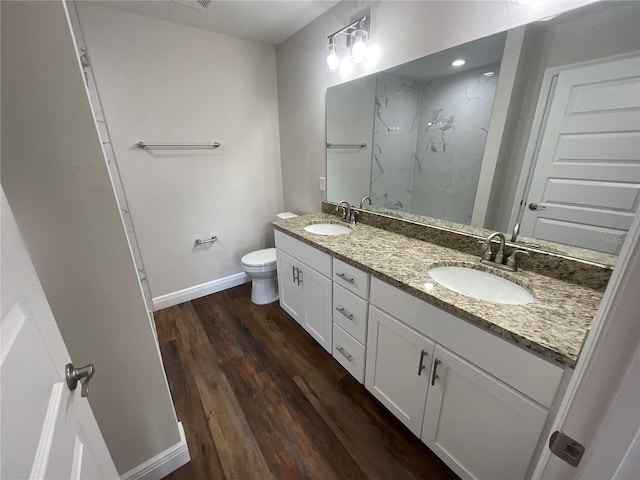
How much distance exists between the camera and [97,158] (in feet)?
2.47

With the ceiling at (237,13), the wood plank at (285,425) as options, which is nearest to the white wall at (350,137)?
the ceiling at (237,13)

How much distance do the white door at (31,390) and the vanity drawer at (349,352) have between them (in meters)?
1.15

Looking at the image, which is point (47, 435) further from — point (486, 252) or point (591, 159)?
point (591, 159)

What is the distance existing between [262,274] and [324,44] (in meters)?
1.90

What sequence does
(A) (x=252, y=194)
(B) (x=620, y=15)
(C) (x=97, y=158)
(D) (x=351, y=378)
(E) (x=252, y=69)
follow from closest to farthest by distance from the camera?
(C) (x=97, y=158)
(B) (x=620, y=15)
(D) (x=351, y=378)
(E) (x=252, y=69)
(A) (x=252, y=194)

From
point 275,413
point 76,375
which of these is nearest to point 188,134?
point 76,375

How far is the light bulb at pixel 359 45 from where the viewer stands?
5.32 feet

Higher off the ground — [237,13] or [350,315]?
[237,13]

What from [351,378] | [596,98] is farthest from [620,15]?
[351,378]

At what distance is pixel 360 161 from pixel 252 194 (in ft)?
3.92

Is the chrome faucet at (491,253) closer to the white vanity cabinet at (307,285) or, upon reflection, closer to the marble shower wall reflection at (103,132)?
the white vanity cabinet at (307,285)

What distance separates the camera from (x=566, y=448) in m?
0.42

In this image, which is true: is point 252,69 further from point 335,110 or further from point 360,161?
point 360,161

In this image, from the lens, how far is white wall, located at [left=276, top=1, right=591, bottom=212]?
3.87 ft
